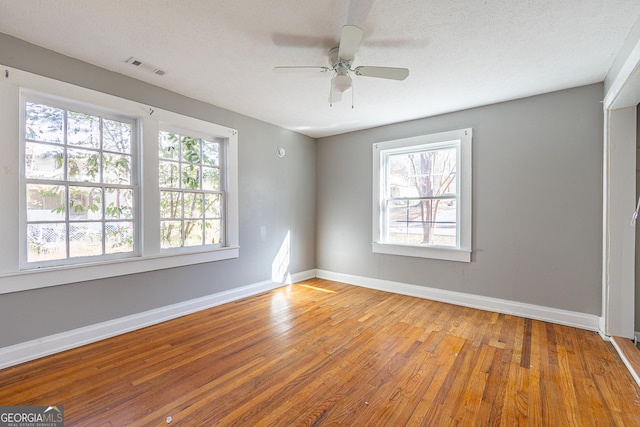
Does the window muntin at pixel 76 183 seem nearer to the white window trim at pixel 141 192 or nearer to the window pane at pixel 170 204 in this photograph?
the white window trim at pixel 141 192

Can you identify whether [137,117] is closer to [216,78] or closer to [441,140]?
[216,78]

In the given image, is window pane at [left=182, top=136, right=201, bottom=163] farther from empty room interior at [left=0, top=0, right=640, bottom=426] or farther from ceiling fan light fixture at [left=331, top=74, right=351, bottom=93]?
ceiling fan light fixture at [left=331, top=74, right=351, bottom=93]

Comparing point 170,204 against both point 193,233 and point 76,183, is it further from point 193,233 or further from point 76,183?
point 76,183

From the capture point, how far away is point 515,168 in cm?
324

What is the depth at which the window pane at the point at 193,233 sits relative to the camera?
337cm

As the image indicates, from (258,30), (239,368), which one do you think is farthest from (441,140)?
(239,368)

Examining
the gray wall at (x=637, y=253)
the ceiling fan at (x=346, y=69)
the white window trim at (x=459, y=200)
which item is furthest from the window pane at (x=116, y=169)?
the gray wall at (x=637, y=253)

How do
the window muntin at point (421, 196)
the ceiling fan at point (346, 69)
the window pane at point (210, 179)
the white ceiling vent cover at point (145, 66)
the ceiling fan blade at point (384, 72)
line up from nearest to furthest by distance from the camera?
the ceiling fan at point (346, 69)
the ceiling fan blade at point (384, 72)
the white ceiling vent cover at point (145, 66)
the window pane at point (210, 179)
the window muntin at point (421, 196)

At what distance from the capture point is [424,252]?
3.89 m

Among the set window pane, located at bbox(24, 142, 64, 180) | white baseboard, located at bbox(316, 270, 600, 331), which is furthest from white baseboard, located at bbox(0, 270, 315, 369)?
white baseboard, located at bbox(316, 270, 600, 331)

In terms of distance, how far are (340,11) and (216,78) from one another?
Result: 1.53m

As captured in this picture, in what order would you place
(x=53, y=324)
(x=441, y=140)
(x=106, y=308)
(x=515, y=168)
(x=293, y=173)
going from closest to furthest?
(x=53, y=324), (x=106, y=308), (x=515, y=168), (x=441, y=140), (x=293, y=173)

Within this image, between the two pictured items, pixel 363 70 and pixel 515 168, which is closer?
pixel 363 70

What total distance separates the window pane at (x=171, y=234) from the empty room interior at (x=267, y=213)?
23 mm
